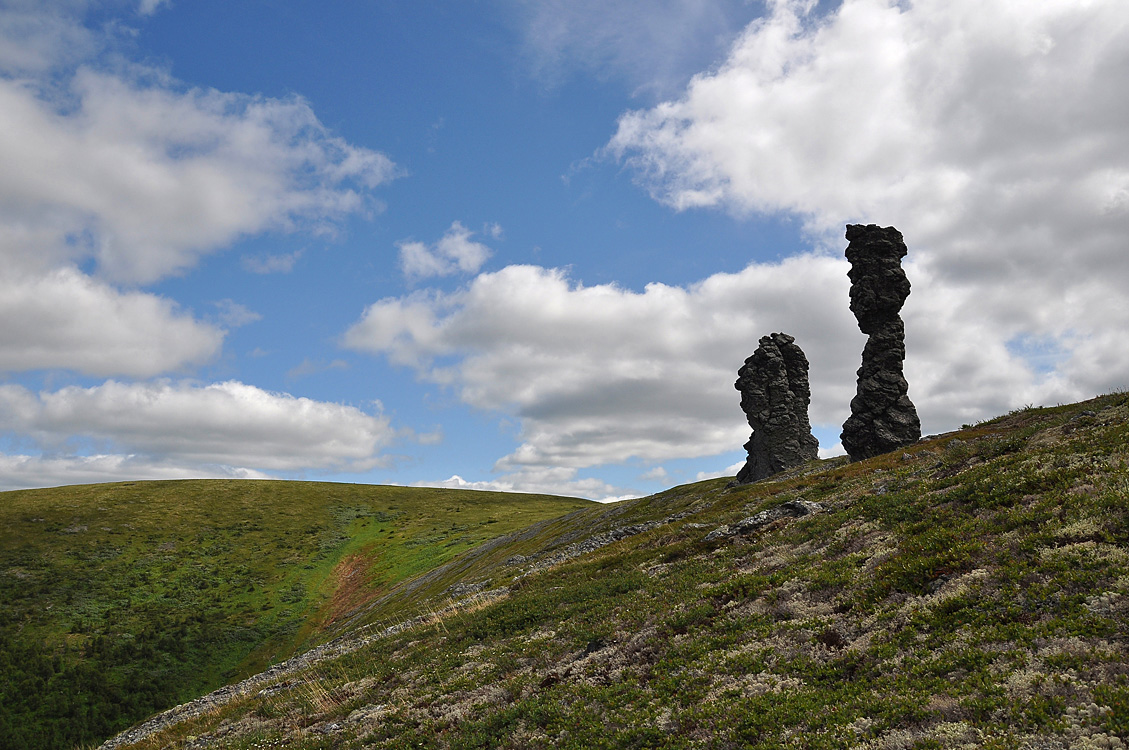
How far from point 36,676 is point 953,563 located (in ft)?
343

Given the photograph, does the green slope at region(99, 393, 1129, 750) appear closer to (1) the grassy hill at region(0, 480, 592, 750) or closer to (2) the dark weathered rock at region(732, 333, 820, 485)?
(1) the grassy hill at region(0, 480, 592, 750)

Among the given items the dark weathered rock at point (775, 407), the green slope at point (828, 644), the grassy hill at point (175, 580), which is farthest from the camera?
the dark weathered rock at point (775, 407)

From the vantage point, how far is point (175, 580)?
10444cm

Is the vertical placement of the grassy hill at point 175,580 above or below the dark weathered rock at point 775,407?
below

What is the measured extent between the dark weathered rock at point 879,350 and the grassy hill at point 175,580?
202 ft

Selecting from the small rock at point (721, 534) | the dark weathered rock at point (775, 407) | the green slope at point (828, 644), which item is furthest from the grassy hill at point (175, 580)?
the dark weathered rock at point (775, 407)

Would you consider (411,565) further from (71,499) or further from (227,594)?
(71,499)

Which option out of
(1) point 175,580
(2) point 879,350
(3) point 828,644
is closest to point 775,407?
(2) point 879,350

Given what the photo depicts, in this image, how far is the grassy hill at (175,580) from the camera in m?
70.1

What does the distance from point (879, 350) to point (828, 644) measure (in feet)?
191

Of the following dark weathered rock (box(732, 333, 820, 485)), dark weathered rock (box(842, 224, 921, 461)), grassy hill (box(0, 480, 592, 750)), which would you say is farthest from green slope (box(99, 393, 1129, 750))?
dark weathered rock (box(732, 333, 820, 485))

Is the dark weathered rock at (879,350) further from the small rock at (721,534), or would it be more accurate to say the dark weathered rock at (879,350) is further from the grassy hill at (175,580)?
the grassy hill at (175,580)

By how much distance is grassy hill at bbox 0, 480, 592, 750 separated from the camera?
230 ft

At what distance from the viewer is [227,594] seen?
100250mm
